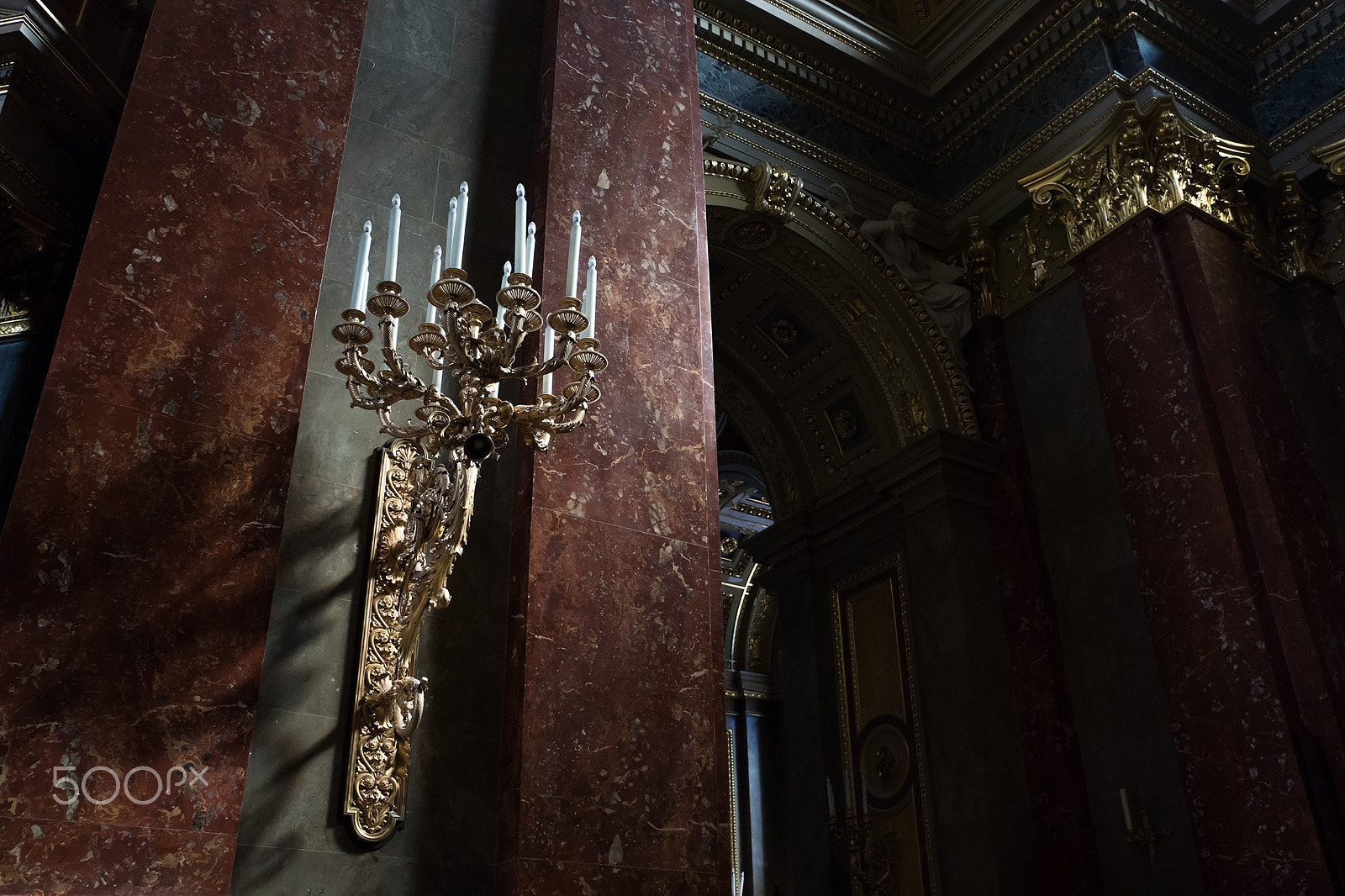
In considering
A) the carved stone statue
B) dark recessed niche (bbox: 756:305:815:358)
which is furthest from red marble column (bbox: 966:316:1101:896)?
dark recessed niche (bbox: 756:305:815:358)

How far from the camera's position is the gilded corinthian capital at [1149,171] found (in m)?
7.82

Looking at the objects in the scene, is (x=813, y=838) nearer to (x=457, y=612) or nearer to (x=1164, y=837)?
(x=1164, y=837)

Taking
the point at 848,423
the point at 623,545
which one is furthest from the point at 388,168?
the point at 848,423

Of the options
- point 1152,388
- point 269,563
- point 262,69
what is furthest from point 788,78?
point 269,563

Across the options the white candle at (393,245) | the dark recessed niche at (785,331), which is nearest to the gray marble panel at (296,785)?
the white candle at (393,245)

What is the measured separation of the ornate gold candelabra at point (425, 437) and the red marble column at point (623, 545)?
39 cm

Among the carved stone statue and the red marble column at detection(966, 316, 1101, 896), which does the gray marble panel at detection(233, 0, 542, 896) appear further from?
the red marble column at detection(966, 316, 1101, 896)

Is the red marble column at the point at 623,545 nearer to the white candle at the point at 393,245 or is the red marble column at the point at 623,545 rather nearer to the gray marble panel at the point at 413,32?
the gray marble panel at the point at 413,32

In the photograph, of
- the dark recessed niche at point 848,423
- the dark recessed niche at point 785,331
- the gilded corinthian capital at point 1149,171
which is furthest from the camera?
the dark recessed niche at point 785,331

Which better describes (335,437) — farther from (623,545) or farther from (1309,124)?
(1309,124)

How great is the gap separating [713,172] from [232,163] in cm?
485

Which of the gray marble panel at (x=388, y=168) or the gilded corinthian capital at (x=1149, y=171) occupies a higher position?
the gilded corinthian capital at (x=1149, y=171)

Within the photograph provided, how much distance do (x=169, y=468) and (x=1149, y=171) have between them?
696cm

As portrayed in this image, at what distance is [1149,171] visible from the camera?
7855 millimetres
